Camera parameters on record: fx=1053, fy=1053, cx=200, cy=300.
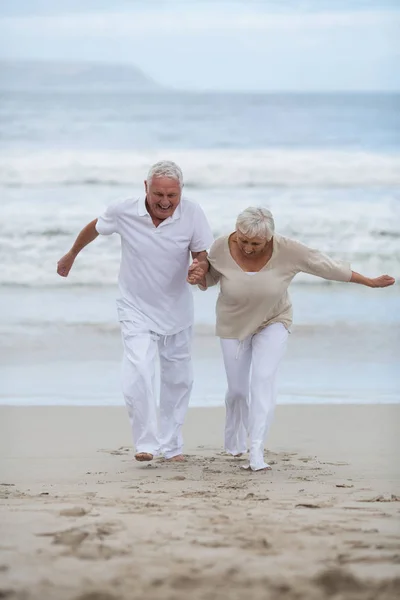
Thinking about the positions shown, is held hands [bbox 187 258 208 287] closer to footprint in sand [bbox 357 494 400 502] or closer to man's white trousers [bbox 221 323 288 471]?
man's white trousers [bbox 221 323 288 471]

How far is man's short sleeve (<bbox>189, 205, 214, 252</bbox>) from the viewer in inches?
213

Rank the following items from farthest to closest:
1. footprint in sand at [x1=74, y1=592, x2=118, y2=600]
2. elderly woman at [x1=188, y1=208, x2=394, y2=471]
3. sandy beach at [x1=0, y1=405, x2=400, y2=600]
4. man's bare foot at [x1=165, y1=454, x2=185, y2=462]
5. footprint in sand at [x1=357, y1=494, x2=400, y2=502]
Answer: man's bare foot at [x1=165, y1=454, x2=185, y2=462], elderly woman at [x1=188, y1=208, x2=394, y2=471], footprint in sand at [x1=357, y1=494, x2=400, y2=502], sandy beach at [x1=0, y1=405, x2=400, y2=600], footprint in sand at [x1=74, y1=592, x2=118, y2=600]

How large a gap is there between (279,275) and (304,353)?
3.58m

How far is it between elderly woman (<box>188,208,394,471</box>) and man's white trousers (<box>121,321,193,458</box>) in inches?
14.8

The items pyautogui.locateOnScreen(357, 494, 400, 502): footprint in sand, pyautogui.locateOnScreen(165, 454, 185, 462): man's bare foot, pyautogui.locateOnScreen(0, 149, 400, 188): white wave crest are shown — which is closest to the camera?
pyautogui.locateOnScreen(357, 494, 400, 502): footprint in sand

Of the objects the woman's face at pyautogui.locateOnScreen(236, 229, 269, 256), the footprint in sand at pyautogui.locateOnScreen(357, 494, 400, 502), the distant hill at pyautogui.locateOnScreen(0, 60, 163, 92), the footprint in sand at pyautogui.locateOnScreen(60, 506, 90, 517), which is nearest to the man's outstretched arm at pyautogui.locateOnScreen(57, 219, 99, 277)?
the woman's face at pyautogui.locateOnScreen(236, 229, 269, 256)

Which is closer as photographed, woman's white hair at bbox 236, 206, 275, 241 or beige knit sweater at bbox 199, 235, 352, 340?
woman's white hair at bbox 236, 206, 275, 241

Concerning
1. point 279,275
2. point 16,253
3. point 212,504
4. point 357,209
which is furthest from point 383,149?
point 212,504

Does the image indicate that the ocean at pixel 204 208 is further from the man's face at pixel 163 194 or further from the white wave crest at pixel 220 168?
the man's face at pixel 163 194

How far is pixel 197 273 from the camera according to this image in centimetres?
521

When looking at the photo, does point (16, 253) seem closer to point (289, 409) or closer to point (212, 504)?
point (289, 409)

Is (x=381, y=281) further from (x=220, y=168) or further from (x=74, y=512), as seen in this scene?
(x=220, y=168)

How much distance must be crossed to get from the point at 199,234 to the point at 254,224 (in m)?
0.50

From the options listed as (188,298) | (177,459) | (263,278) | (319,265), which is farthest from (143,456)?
(319,265)
